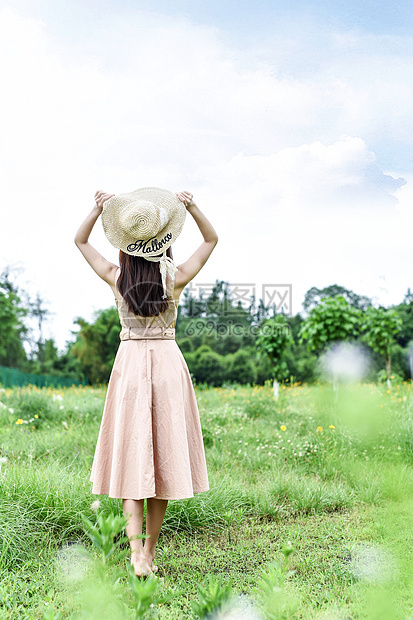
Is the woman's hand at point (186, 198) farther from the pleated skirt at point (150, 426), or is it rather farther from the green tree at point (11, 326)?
the green tree at point (11, 326)

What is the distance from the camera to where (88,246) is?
9.71 feet

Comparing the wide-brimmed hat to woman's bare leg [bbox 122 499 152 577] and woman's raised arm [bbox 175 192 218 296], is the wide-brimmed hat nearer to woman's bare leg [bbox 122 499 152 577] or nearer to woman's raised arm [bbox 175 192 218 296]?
woman's raised arm [bbox 175 192 218 296]

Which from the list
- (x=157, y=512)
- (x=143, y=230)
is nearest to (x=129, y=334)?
(x=143, y=230)

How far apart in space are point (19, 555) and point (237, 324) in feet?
52.2

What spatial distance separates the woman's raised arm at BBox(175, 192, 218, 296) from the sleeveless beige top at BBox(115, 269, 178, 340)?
78mm

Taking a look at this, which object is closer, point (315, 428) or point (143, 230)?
point (143, 230)

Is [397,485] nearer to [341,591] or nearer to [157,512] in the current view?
[341,591]

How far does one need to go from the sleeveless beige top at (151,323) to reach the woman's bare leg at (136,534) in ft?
2.83

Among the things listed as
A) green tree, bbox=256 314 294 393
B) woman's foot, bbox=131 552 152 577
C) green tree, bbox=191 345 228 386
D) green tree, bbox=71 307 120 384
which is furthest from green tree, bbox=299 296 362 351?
green tree, bbox=71 307 120 384

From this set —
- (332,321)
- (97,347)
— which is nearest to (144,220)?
(332,321)

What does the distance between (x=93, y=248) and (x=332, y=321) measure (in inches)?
265

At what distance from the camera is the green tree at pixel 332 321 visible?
9.04 metres

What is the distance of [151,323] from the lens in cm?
277

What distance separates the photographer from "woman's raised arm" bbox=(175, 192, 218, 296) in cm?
283
